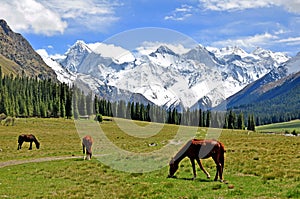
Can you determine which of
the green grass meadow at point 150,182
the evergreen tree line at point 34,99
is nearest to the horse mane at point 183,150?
the green grass meadow at point 150,182

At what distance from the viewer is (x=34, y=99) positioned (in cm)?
13738

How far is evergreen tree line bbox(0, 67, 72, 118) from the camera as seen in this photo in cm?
12631

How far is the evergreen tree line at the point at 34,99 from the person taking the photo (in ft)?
414

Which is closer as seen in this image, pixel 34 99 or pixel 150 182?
pixel 150 182

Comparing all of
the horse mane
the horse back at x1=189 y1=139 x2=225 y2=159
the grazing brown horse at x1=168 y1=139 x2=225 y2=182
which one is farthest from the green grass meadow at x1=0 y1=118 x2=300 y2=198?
the horse back at x1=189 y1=139 x2=225 y2=159

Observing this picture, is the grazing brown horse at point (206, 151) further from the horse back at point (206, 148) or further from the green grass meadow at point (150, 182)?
the green grass meadow at point (150, 182)

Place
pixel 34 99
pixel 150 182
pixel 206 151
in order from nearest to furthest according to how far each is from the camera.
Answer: pixel 206 151, pixel 150 182, pixel 34 99

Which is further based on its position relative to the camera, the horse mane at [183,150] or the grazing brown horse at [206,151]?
the horse mane at [183,150]

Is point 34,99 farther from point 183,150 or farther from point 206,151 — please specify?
point 206,151

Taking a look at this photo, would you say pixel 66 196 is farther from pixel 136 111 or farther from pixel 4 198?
pixel 136 111

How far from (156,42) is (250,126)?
539 feet

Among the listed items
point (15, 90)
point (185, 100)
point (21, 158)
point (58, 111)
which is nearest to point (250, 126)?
point (58, 111)

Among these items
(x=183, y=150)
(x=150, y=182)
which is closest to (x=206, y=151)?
(x=183, y=150)

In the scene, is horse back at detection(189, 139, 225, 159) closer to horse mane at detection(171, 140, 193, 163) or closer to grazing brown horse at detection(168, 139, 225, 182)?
grazing brown horse at detection(168, 139, 225, 182)
